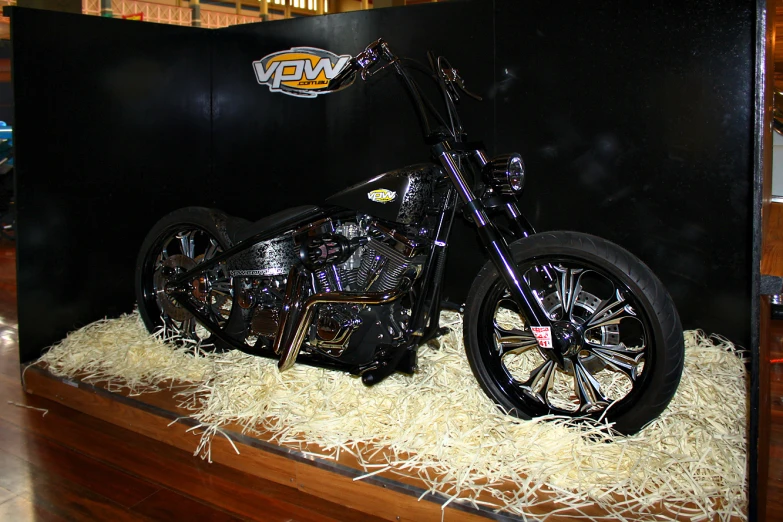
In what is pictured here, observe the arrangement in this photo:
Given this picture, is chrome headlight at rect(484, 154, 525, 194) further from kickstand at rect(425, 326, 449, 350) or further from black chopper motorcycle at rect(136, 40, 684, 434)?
kickstand at rect(425, 326, 449, 350)

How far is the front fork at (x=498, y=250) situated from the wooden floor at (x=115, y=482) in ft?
2.74

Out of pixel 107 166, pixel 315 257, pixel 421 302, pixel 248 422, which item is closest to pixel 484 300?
pixel 421 302

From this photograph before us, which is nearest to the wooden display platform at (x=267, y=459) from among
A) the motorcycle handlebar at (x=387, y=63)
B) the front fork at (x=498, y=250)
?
the front fork at (x=498, y=250)

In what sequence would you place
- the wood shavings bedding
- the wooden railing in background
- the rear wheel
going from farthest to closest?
the wooden railing in background < the rear wheel < the wood shavings bedding

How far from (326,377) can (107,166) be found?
1.71 m

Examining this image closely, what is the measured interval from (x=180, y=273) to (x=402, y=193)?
139cm

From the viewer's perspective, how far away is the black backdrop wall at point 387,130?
2.57 meters

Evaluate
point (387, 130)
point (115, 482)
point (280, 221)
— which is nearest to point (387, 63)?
point (280, 221)

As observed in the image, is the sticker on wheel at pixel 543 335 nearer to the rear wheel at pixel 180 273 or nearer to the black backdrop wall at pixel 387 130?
→ the black backdrop wall at pixel 387 130

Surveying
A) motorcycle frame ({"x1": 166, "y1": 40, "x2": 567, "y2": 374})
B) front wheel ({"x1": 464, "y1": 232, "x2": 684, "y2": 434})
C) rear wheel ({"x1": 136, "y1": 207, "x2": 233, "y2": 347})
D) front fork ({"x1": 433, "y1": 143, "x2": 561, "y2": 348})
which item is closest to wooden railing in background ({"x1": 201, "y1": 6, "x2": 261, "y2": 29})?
rear wheel ({"x1": 136, "y1": 207, "x2": 233, "y2": 347})

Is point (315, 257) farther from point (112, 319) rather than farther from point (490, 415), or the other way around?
point (112, 319)

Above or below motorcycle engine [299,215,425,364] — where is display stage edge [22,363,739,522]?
below

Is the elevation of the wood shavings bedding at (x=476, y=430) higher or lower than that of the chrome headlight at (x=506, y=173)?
lower

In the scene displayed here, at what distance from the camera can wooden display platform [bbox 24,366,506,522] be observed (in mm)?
1948
